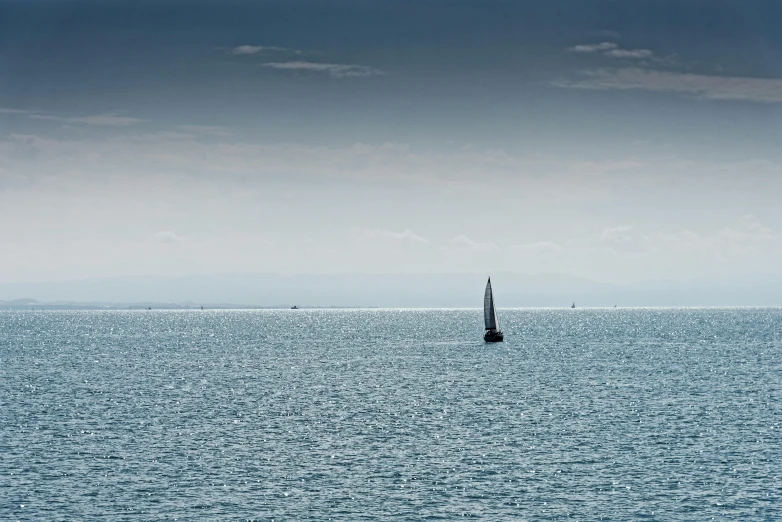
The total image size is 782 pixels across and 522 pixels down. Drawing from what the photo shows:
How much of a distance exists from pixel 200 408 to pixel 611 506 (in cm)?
6019

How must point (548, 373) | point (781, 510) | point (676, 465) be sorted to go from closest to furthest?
point (781, 510)
point (676, 465)
point (548, 373)

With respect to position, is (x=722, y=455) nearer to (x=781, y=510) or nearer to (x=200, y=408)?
(x=781, y=510)

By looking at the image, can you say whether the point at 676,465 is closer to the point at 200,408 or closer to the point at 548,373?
the point at 200,408

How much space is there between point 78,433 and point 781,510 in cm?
6305

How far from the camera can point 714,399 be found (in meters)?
116

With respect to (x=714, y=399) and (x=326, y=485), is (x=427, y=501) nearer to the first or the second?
(x=326, y=485)

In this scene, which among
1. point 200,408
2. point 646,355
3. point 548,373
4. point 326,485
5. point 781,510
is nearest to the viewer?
Result: point 781,510

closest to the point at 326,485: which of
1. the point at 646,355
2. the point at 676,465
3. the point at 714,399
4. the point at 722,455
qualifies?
the point at 676,465

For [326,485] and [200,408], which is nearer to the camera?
[326,485]

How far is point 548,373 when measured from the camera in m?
152

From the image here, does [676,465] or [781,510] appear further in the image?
[676,465]

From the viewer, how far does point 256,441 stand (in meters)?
85.9

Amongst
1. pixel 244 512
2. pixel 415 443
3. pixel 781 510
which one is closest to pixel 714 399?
pixel 415 443

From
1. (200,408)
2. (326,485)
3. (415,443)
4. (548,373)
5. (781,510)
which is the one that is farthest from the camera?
(548,373)
